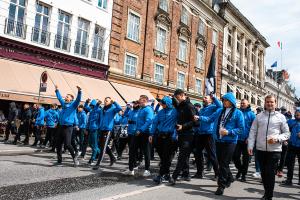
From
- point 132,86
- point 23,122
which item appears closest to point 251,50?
point 132,86

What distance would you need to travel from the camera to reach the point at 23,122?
15.4m

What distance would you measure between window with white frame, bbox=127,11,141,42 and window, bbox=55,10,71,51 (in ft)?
17.9

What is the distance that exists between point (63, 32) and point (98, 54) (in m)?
3.03

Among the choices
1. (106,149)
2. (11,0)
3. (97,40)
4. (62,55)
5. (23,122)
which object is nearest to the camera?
(106,149)

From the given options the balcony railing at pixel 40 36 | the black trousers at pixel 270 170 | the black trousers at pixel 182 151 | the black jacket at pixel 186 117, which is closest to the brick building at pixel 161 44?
the balcony railing at pixel 40 36

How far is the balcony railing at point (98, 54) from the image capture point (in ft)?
75.6

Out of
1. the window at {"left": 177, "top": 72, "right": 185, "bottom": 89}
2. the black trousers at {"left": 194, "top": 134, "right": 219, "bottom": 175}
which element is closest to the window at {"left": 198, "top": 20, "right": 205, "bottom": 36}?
the window at {"left": 177, "top": 72, "right": 185, "bottom": 89}

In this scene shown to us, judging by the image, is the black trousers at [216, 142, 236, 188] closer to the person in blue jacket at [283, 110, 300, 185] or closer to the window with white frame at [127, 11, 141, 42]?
the person in blue jacket at [283, 110, 300, 185]

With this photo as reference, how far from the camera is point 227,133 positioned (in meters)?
6.87

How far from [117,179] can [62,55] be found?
14.2 metres

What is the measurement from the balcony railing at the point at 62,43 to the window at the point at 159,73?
29.8 feet

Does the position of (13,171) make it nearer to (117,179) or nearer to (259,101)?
(117,179)

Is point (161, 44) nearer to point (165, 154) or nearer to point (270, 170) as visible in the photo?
point (165, 154)

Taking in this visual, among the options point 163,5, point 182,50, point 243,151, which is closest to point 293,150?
point 243,151
